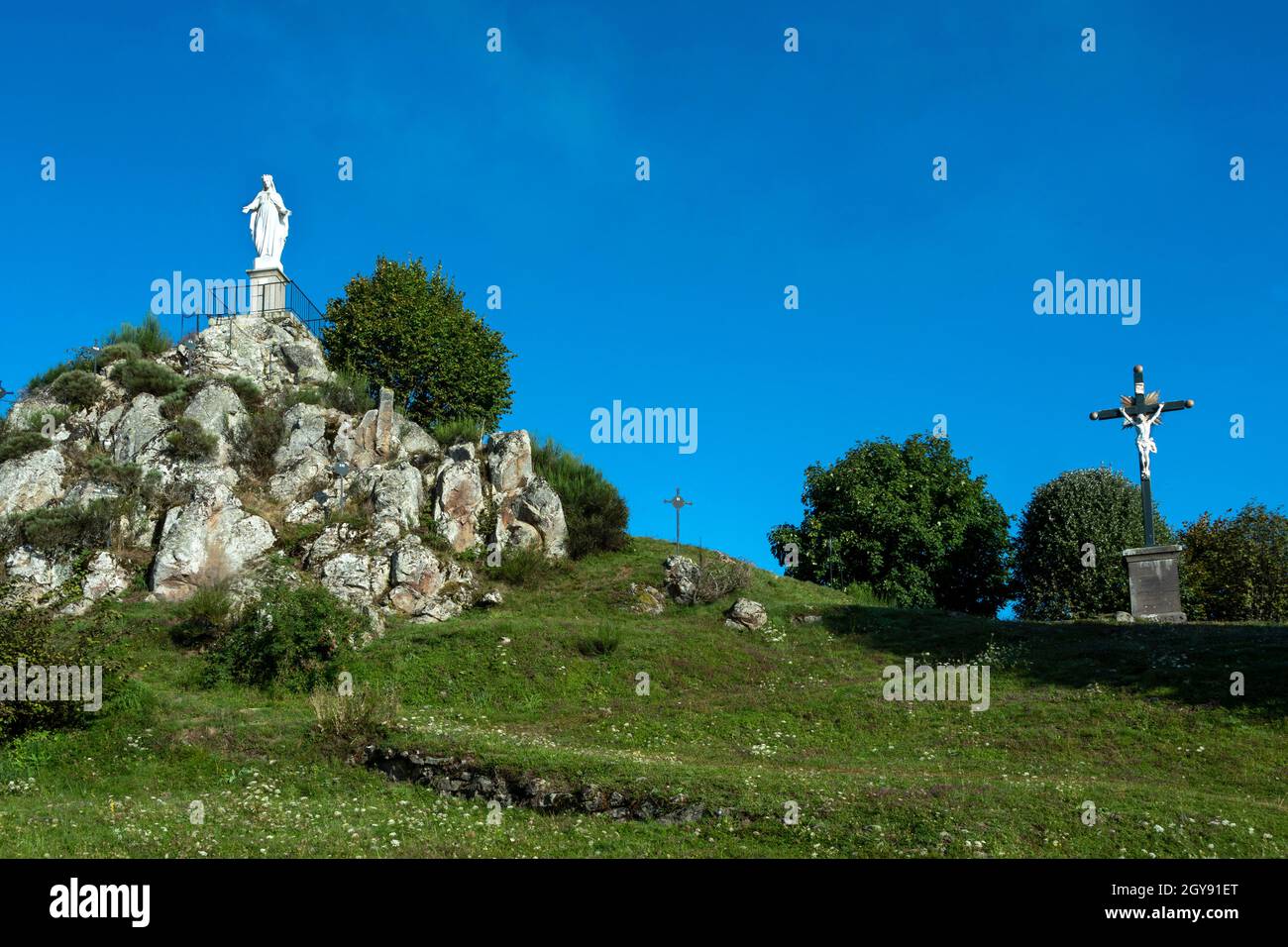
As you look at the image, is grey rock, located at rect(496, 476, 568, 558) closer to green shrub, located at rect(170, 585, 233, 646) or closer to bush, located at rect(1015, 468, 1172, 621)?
green shrub, located at rect(170, 585, 233, 646)

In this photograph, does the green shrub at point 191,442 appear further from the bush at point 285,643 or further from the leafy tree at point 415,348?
the bush at point 285,643

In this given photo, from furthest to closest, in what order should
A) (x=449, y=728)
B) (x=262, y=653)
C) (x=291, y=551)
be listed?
(x=291, y=551) < (x=262, y=653) < (x=449, y=728)

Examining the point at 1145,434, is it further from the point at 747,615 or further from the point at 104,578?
the point at 104,578

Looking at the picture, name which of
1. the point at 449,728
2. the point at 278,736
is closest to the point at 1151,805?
the point at 449,728

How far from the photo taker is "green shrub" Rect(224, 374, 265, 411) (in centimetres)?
4303

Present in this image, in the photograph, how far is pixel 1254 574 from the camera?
51750mm

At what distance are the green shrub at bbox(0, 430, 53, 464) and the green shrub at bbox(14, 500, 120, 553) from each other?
384cm

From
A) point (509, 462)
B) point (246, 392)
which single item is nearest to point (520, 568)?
point (509, 462)

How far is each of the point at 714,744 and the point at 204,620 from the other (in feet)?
55.7

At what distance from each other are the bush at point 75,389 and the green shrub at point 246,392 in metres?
5.28

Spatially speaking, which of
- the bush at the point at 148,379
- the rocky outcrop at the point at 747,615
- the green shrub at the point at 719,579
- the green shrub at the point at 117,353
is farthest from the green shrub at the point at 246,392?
the rocky outcrop at the point at 747,615

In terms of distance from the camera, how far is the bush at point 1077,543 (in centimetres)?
5097

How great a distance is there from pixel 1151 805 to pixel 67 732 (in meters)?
21.4
